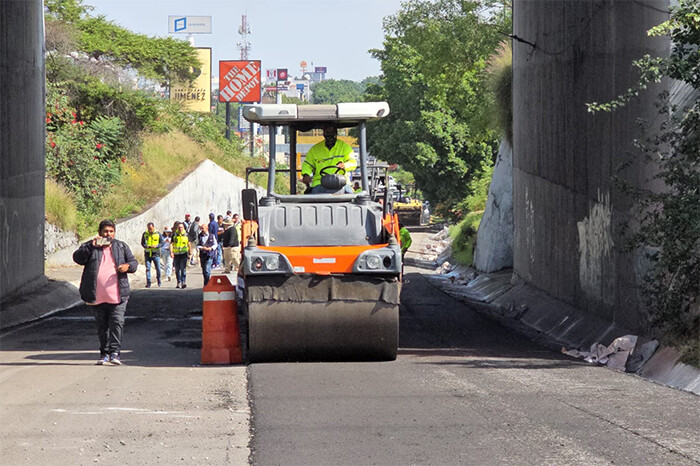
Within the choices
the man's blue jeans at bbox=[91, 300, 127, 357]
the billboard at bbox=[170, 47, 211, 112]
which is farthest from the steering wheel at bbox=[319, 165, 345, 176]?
the billboard at bbox=[170, 47, 211, 112]

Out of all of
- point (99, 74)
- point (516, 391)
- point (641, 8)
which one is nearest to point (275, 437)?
point (516, 391)

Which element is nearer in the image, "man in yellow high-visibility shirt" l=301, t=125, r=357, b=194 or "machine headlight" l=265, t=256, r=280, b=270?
"machine headlight" l=265, t=256, r=280, b=270

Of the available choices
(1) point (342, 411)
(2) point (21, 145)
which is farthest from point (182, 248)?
(1) point (342, 411)

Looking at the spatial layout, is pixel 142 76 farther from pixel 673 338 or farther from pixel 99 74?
pixel 673 338

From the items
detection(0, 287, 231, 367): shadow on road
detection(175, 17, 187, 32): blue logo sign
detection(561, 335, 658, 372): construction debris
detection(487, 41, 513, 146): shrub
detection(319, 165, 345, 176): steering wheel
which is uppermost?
detection(175, 17, 187, 32): blue logo sign

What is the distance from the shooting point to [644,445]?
8.31 metres

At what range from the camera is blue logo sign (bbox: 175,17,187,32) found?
456ft

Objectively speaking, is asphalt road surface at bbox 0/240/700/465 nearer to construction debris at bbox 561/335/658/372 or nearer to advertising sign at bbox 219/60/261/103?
construction debris at bbox 561/335/658/372

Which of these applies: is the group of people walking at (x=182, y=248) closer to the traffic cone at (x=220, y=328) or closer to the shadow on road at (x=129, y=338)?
the shadow on road at (x=129, y=338)

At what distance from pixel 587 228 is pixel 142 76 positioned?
4464 cm

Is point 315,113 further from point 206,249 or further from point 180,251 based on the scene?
point 180,251

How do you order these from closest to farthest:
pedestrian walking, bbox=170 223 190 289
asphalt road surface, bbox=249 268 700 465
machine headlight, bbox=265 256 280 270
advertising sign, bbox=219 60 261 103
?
asphalt road surface, bbox=249 268 700 465
machine headlight, bbox=265 256 280 270
pedestrian walking, bbox=170 223 190 289
advertising sign, bbox=219 60 261 103

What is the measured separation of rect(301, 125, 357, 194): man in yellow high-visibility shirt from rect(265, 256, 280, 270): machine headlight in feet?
6.30

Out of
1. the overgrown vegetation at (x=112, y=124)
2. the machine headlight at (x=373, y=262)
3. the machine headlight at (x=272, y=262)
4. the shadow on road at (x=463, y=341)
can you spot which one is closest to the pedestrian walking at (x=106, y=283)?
the machine headlight at (x=272, y=262)
